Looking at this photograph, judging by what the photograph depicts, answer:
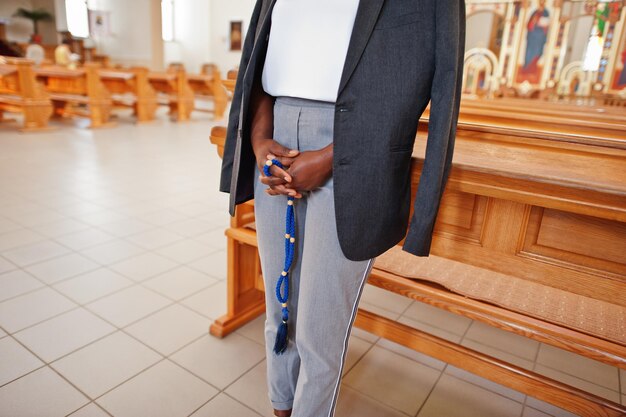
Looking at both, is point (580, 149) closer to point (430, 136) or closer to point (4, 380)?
point (430, 136)

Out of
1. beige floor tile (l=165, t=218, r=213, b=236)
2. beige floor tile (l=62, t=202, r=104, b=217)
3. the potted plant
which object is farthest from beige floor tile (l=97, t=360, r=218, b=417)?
the potted plant

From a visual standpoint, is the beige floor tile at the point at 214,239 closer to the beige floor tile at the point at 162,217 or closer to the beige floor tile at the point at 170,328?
the beige floor tile at the point at 162,217

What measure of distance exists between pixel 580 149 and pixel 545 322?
582 millimetres

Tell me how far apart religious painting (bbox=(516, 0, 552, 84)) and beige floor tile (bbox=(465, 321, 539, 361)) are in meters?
5.88

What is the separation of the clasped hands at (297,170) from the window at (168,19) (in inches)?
659

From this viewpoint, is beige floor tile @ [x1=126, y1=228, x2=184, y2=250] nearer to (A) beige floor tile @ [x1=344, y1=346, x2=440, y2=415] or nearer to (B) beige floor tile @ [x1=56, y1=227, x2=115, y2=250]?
(B) beige floor tile @ [x1=56, y1=227, x2=115, y2=250]

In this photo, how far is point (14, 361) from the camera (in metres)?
1.73

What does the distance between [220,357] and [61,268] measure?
1.24 m

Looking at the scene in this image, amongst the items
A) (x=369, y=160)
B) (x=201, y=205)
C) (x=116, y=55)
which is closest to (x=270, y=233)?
(x=369, y=160)

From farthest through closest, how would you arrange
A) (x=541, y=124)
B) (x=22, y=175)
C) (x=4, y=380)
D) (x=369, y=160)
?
(x=22, y=175) → (x=541, y=124) → (x=4, y=380) → (x=369, y=160)

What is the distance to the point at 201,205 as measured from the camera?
373cm

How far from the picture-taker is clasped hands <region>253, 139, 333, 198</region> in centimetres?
95

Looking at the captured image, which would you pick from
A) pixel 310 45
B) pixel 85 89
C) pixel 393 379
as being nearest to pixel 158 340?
pixel 393 379

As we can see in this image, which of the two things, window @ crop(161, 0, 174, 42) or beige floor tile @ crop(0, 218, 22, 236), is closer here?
beige floor tile @ crop(0, 218, 22, 236)
